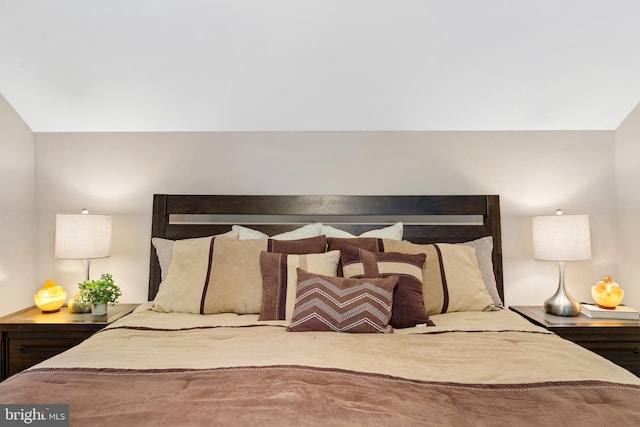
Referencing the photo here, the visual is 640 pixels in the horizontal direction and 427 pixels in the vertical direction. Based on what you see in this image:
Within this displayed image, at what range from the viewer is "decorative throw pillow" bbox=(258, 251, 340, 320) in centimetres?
202

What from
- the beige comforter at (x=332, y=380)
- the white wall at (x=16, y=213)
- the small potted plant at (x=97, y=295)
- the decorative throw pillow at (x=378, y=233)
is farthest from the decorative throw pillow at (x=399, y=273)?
the white wall at (x=16, y=213)

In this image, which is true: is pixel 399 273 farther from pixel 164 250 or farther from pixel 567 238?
pixel 164 250

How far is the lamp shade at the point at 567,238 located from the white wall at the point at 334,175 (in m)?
0.38

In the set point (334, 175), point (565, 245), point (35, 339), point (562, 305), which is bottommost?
point (35, 339)

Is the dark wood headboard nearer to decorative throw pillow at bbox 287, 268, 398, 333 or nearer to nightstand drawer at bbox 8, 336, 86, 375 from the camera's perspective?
nightstand drawer at bbox 8, 336, 86, 375

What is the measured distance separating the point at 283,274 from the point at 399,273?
58 cm

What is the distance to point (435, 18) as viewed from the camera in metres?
2.22

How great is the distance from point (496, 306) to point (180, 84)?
2317 mm

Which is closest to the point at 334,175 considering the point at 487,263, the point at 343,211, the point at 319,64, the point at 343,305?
the point at 343,211

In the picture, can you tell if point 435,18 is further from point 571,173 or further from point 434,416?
point 434,416

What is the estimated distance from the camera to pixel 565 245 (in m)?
2.43

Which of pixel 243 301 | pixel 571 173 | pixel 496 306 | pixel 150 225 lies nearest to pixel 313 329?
pixel 243 301

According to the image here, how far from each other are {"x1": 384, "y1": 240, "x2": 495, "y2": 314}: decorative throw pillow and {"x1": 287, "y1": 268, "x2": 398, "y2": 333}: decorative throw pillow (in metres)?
0.33

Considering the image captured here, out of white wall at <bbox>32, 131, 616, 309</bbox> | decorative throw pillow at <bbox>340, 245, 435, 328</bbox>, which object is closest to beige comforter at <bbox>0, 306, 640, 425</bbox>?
decorative throw pillow at <bbox>340, 245, 435, 328</bbox>
